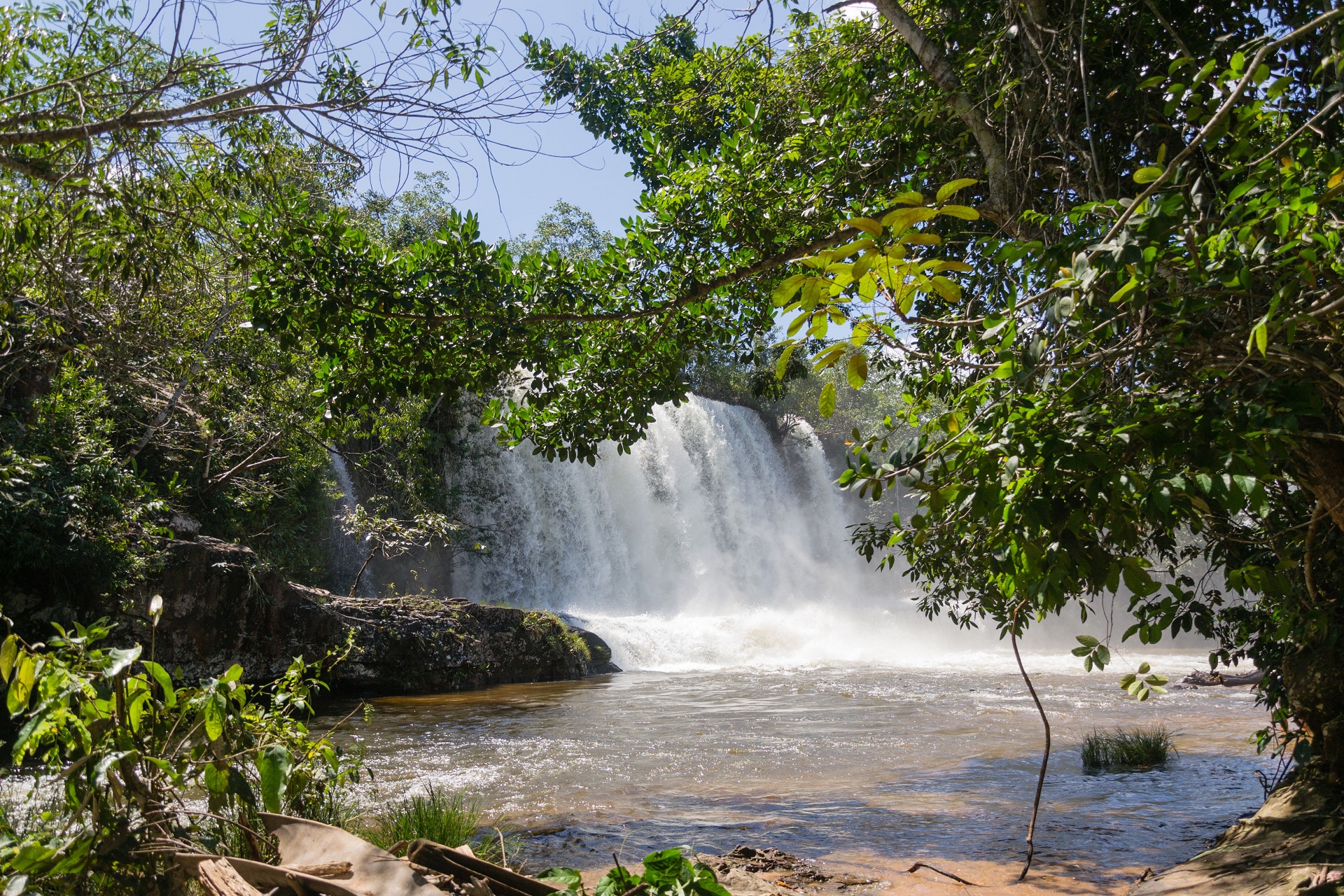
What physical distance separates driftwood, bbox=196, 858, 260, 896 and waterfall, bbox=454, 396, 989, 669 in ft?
50.3

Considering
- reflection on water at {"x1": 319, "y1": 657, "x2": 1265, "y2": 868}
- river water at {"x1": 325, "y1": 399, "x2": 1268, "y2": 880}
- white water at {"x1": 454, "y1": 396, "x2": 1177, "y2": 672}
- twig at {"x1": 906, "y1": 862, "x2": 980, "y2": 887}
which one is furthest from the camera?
white water at {"x1": 454, "y1": 396, "x2": 1177, "y2": 672}

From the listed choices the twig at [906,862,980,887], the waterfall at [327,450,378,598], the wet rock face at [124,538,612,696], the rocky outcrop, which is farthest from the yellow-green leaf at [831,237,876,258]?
the waterfall at [327,450,378,598]

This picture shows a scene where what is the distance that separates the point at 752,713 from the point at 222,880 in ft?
32.6

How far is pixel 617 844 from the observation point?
536 cm

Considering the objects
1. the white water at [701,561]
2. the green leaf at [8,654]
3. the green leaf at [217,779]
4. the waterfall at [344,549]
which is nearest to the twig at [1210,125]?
the green leaf at [217,779]

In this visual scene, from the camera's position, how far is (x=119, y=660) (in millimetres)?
2258

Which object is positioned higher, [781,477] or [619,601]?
[781,477]

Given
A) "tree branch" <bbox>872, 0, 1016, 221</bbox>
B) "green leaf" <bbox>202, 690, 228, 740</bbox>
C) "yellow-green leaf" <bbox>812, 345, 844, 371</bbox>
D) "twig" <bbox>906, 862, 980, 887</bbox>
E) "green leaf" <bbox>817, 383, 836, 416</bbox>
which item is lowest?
"twig" <bbox>906, 862, 980, 887</bbox>

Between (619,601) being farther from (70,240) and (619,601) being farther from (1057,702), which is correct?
(70,240)

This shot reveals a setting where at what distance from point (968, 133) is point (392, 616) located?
11006 mm

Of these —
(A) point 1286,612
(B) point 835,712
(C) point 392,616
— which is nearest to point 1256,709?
(B) point 835,712

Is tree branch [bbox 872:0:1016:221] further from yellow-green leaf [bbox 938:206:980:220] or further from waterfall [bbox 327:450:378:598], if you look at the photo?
waterfall [bbox 327:450:378:598]

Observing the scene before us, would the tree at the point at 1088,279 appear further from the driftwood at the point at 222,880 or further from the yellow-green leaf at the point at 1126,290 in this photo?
the driftwood at the point at 222,880

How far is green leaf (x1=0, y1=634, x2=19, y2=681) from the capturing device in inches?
84.7
